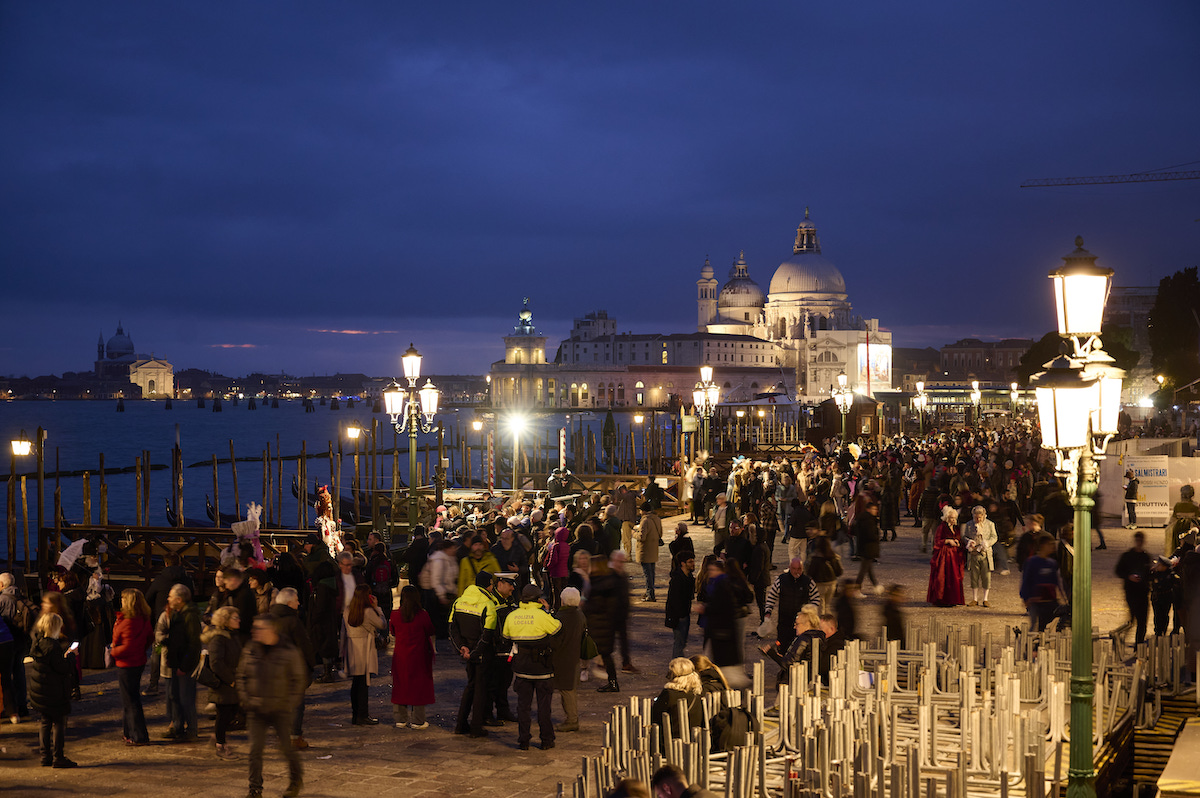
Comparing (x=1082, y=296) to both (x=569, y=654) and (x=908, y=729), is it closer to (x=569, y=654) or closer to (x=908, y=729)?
(x=908, y=729)

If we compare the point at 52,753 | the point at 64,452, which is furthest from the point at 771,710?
the point at 64,452

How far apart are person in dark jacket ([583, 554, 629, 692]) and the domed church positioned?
99.7m

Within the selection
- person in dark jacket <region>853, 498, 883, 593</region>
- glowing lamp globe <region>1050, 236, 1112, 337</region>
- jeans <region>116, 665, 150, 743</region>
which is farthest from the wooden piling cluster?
person in dark jacket <region>853, 498, 883, 593</region>

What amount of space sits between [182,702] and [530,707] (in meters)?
2.23

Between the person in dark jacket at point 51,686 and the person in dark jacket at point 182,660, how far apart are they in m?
0.64

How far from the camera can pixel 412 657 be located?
7.85 meters

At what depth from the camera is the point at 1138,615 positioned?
33.5ft

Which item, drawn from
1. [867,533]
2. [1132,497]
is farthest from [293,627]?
[1132,497]

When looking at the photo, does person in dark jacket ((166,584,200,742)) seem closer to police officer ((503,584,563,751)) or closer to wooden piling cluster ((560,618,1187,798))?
police officer ((503,584,563,751))

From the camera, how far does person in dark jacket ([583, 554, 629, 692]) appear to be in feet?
29.3

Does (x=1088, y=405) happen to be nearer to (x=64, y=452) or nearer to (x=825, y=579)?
(x=825, y=579)

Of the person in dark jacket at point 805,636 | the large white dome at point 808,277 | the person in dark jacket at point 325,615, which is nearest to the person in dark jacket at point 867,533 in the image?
the person in dark jacket at point 805,636

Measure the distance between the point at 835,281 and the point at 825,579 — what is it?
12385 centimetres

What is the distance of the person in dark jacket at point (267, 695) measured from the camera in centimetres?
643
